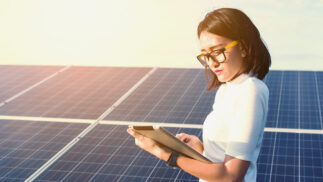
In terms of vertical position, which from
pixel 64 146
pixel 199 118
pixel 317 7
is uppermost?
pixel 64 146

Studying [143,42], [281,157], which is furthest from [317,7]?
[281,157]

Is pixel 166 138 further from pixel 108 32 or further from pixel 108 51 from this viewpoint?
pixel 108 32

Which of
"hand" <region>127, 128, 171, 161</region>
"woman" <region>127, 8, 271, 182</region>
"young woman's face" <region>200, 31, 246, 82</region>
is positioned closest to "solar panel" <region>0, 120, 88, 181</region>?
"hand" <region>127, 128, 171, 161</region>

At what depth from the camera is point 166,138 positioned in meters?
3.41

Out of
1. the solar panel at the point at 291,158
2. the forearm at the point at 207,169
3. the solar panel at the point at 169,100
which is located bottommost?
the solar panel at the point at 291,158

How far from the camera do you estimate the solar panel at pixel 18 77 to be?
11.3 metres

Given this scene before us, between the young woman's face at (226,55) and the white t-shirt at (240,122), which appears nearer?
the white t-shirt at (240,122)

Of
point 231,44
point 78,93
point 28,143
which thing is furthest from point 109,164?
point 231,44

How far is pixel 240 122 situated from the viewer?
3176 mm

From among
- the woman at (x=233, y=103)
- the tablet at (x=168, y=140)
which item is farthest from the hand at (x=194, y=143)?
the tablet at (x=168, y=140)

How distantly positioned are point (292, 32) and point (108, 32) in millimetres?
6862

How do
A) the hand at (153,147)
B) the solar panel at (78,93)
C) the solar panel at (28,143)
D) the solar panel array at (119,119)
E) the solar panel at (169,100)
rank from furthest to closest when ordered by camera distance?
the solar panel at (78,93)
the solar panel at (169,100)
the solar panel at (28,143)
the solar panel array at (119,119)
the hand at (153,147)

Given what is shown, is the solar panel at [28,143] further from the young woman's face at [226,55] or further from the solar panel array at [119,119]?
the young woman's face at [226,55]

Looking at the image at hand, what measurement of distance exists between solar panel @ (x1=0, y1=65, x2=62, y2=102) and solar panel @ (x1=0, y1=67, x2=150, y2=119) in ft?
1.21
